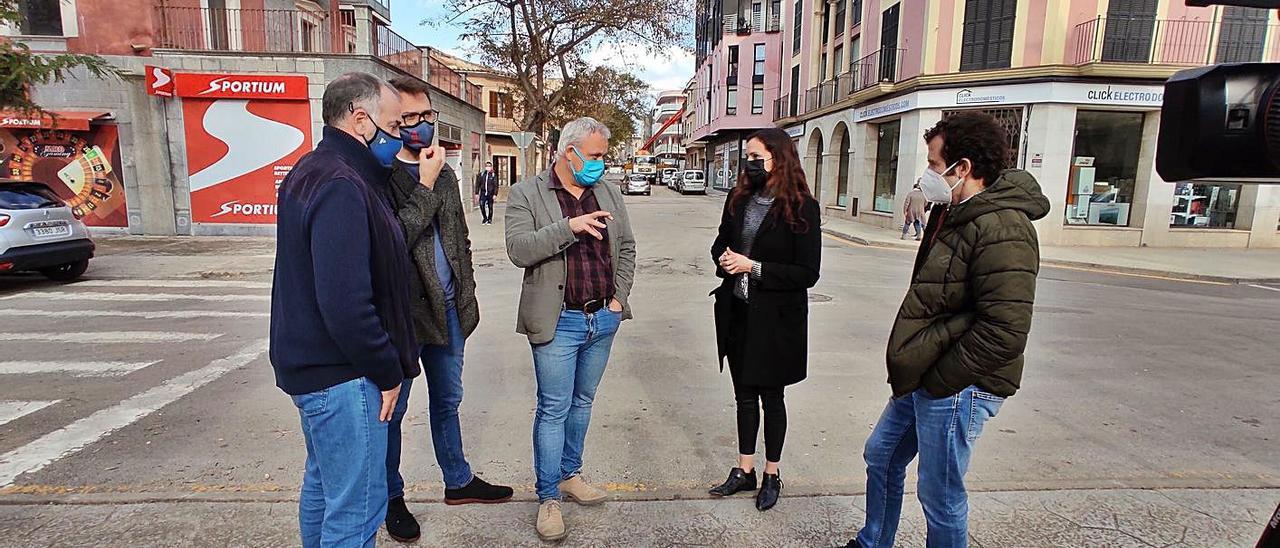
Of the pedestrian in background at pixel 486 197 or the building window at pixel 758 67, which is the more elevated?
the building window at pixel 758 67

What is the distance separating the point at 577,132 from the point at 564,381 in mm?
1118

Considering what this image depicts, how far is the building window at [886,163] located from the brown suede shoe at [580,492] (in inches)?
750

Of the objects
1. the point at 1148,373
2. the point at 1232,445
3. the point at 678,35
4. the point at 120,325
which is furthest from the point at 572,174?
the point at 678,35

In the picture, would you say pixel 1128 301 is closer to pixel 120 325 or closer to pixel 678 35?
pixel 120 325

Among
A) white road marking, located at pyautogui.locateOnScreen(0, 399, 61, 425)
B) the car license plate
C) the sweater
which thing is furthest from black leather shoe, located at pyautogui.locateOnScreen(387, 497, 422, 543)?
the car license plate

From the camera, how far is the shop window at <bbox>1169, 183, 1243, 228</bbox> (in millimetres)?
17141

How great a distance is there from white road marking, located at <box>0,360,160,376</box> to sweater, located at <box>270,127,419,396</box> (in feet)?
15.1

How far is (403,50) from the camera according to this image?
18.2m

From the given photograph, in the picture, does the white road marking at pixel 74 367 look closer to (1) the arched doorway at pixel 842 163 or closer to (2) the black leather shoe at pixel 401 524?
(2) the black leather shoe at pixel 401 524

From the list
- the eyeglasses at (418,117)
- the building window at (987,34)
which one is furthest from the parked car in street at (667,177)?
the eyeglasses at (418,117)

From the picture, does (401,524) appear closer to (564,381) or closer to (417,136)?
(564,381)

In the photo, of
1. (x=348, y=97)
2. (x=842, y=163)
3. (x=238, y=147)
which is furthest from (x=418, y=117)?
(x=842, y=163)

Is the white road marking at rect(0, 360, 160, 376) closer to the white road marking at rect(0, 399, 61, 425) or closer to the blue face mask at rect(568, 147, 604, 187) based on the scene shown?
the white road marking at rect(0, 399, 61, 425)

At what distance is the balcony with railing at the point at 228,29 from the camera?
14727mm
